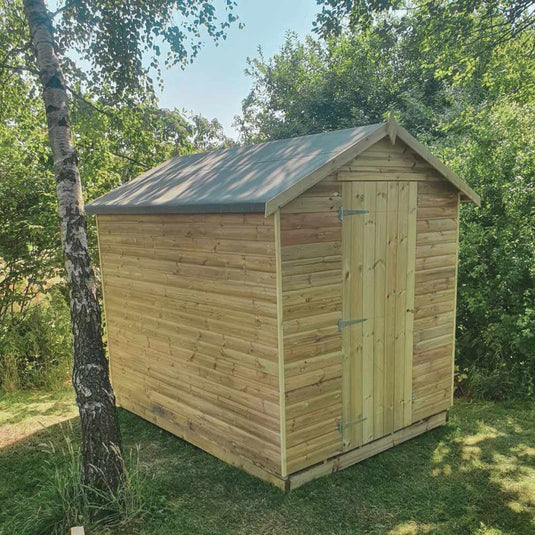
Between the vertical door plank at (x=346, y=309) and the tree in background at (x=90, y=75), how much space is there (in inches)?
77.9

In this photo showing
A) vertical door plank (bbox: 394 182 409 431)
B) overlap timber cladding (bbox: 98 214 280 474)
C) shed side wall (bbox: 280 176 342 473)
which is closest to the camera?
shed side wall (bbox: 280 176 342 473)

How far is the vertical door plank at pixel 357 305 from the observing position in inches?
167

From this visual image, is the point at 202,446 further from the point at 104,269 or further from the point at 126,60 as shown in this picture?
the point at 126,60

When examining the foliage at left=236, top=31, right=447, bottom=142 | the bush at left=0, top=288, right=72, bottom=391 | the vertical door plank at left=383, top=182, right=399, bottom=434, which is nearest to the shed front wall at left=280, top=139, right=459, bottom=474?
the vertical door plank at left=383, top=182, right=399, bottom=434

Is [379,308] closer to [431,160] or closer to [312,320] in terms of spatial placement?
[312,320]

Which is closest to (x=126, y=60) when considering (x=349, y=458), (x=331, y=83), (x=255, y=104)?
(x=349, y=458)

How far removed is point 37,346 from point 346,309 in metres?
5.01

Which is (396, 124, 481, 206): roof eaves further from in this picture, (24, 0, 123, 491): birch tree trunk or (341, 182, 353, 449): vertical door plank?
(24, 0, 123, 491): birch tree trunk

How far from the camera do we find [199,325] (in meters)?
4.70

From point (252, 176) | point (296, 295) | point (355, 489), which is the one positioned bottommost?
point (355, 489)

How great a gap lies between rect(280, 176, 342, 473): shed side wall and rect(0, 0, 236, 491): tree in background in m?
1.46

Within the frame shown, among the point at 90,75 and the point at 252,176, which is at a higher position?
the point at 90,75

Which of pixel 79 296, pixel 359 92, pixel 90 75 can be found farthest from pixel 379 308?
pixel 359 92

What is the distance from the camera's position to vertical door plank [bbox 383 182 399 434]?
4.53 meters
